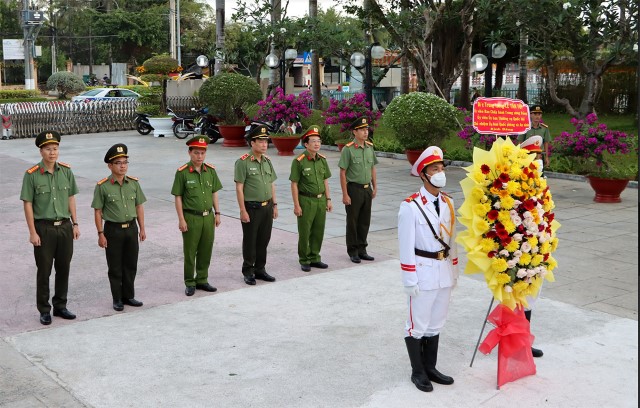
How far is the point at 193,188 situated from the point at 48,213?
1.50 meters

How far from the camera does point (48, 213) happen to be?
23.8ft

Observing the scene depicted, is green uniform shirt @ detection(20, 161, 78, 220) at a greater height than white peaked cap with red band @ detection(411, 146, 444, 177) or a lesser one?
lesser

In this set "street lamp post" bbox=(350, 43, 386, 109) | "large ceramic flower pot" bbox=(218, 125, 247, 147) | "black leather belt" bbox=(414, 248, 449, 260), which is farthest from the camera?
"large ceramic flower pot" bbox=(218, 125, 247, 147)

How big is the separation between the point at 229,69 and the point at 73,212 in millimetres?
23215

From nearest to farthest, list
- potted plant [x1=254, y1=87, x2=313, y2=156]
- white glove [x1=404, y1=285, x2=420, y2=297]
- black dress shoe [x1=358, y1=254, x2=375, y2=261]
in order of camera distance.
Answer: white glove [x1=404, y1=285, x2=420, y2=297], black dress shoe [x1=358, y1=254, x2=375, y2=261], potted plant [x1=254, y1=87, x2=313, y2=156]

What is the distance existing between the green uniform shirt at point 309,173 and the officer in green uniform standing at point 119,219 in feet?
6.58

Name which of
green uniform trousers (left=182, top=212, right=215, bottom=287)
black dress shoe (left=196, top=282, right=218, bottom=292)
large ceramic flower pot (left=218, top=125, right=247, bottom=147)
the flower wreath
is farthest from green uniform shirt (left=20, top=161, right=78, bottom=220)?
large ceramic flower pot (left=218, top=125, right=247, bottom=147)

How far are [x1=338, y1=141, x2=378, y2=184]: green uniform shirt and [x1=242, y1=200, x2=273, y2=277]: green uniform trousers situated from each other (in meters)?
1.16

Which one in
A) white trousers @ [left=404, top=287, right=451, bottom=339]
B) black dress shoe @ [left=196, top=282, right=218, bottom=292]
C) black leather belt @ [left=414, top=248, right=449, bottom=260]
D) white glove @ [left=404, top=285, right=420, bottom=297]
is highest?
black leather belt @ [left=414, top=248, right=449, bottom=260]

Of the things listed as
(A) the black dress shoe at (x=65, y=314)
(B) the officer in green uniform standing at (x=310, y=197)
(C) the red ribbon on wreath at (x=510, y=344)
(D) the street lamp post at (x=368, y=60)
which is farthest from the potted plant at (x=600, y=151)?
(A) the black dress shoe at (x=65, y=314)

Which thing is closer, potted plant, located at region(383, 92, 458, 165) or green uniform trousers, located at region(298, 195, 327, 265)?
green uniform trousers, located at region(298, 195, 327, 265)

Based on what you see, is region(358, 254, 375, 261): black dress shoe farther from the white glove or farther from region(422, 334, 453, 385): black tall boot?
the white glove

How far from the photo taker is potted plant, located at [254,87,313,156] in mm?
20688

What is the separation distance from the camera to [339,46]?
2372 cm
